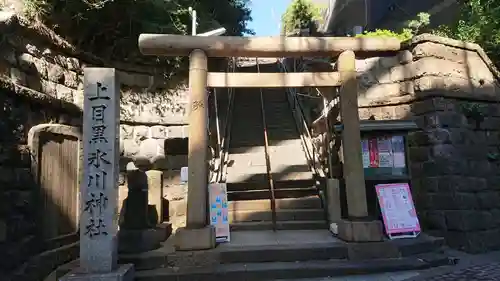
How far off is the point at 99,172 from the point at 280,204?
3.92m

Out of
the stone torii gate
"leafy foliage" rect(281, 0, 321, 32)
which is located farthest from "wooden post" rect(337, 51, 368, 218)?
"leafy foliage" rect(281, 0, 321, 32)

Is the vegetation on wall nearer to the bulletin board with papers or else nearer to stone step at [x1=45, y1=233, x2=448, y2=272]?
the bulletin board with papers

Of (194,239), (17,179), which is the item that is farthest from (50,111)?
(194,239)

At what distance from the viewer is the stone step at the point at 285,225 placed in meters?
6.73

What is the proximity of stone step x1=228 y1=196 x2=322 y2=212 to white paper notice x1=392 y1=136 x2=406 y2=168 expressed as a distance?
1.75 metres

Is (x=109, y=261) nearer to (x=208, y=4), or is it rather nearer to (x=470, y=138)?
(x=470, y=138)

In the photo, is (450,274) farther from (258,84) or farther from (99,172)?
(99,172)

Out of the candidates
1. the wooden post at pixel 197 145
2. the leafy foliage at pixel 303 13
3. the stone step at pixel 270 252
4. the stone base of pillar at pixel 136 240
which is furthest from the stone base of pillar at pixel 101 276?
the leafy foliage at pixel 303 13

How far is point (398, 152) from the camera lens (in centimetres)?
638

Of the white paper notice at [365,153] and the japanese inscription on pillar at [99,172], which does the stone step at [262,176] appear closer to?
the white paper notice at [365,153]

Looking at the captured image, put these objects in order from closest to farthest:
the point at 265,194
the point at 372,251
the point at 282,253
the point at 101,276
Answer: the point at 101,276 → the point at 282,253 → the point at 372,251 → the point at 265,194

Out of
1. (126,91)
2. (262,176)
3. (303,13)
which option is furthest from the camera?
(303,13)

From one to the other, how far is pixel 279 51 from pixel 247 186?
3148mm

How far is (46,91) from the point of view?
612 centimetres
